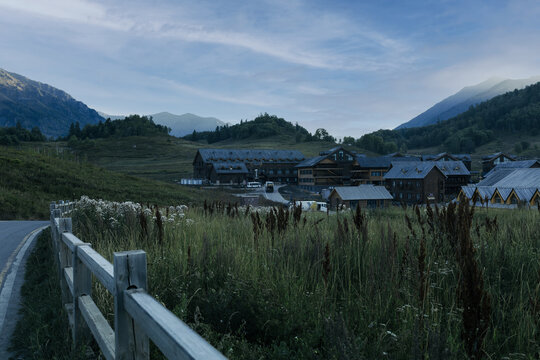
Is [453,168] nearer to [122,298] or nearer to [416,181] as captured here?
[416,181]

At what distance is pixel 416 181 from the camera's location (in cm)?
6031

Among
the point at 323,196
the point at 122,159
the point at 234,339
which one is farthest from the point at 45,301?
the point at 122,159

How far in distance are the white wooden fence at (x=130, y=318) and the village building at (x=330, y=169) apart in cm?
7471

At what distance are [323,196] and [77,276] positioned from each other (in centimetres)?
6289

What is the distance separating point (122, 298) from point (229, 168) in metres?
77.2

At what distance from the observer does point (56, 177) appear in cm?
3378

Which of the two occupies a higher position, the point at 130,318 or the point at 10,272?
the point at 130,318

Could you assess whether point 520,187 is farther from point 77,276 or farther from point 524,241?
point 77,276

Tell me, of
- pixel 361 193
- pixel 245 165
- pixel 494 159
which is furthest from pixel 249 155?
pixel 494 159

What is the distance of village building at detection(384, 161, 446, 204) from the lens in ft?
194

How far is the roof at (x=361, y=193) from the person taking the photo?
46.3 meters

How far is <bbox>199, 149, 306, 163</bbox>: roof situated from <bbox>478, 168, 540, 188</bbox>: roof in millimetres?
46934

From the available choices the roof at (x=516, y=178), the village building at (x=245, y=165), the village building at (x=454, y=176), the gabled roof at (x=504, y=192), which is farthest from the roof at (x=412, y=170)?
Result: the village building at (x=245, y=165)

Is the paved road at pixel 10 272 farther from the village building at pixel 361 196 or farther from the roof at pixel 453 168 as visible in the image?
the roof at pixel 453 168
